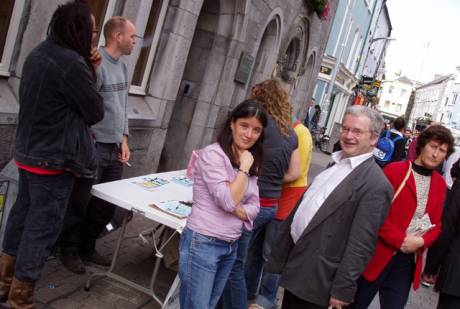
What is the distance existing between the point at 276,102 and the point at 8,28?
2514mm

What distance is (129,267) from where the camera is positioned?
4.62 metres

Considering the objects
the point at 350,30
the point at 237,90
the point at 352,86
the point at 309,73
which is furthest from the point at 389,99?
the point at 237,90

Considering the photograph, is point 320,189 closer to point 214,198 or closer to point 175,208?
point 214,198

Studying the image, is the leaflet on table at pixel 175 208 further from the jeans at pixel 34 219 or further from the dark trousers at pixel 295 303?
the dark trousers at pixel 295 303

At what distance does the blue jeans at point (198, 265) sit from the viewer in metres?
2.84

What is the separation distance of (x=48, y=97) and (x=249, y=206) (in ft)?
4.52

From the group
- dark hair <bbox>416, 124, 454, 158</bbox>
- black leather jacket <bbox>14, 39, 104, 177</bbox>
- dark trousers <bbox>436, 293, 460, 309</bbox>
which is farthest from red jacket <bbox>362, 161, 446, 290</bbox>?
black leather jacket <bbox>14, 39, 104, 177</bbox>

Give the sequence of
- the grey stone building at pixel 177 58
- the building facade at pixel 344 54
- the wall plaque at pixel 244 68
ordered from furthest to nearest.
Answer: the building facade at pixel 344 54 < the wall plaque at pixel 244 68 < the grey stone building at pixel 177 58

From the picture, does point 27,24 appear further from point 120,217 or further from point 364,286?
point 364,286

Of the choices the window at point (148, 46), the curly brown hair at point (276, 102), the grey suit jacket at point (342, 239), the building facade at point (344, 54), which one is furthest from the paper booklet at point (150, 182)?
the building facade at point (344, 54)

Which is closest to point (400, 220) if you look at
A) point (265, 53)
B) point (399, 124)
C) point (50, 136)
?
point (50, 136)

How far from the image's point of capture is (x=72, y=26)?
2.96 meters

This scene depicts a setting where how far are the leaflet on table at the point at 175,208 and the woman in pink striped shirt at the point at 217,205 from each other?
0.70 m

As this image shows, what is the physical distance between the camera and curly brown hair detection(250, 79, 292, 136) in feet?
12.6
